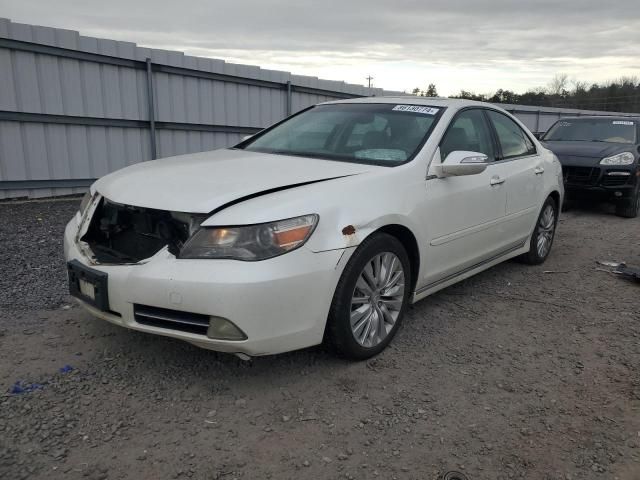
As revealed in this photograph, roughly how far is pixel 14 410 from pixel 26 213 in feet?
16.4

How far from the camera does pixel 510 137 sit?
4840 mm

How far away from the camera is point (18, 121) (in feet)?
24.0

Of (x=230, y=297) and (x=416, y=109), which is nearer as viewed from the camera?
(x=230, y=297)

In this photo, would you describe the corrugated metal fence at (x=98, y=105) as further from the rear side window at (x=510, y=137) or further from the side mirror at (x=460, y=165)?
the side mirror at (x=460, y=165)

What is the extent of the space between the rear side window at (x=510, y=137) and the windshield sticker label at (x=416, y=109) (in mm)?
869

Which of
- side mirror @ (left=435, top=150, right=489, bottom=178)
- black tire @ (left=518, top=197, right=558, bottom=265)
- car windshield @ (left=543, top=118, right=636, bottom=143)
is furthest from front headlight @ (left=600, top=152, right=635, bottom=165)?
side mirror @ (left=435, top=150, right=489, bottom=178)

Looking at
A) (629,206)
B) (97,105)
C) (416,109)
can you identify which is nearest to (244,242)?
(416,109)

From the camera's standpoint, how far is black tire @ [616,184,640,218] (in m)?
8.50

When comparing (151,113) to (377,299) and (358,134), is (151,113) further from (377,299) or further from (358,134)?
(377,299)

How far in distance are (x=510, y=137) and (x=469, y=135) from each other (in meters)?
0.86

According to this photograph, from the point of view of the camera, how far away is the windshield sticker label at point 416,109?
3982 mm

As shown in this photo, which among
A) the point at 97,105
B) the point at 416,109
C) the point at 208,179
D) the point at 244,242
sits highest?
the point at 416,109

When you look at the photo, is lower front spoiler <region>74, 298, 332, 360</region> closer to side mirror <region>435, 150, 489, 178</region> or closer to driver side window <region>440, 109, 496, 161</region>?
side mirror <region>435, 150, 489, 178</region>

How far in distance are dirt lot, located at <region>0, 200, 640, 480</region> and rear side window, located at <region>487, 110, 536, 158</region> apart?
4.75 ft
